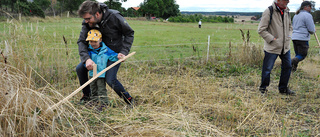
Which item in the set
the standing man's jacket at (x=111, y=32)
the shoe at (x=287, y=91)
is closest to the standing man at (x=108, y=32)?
the standing man's jacket at (x=111, y=32)

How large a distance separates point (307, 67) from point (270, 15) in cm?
297

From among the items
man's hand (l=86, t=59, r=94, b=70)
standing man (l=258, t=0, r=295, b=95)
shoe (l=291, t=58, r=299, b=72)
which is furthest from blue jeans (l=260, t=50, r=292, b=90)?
man's hand (l=86, t=59, r=94, b=70)

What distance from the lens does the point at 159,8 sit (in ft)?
217

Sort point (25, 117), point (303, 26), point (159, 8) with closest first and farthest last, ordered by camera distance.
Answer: point (25, 117)
point (303, 26)
point (159, 8)

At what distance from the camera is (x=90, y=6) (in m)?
2.84

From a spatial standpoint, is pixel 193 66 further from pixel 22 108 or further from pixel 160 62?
pixel 22 108

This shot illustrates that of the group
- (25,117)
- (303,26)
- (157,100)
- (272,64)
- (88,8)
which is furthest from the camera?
(303,26)

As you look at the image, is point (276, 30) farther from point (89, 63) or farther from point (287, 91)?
point (89, 63)

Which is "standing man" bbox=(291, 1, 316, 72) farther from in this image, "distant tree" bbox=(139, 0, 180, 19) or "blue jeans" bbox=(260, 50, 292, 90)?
"distant tree" bbox=(139, 0, 180, 19)

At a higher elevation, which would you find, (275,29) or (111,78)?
(275,29)

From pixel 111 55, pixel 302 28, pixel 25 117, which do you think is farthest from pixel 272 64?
pixel 25 117

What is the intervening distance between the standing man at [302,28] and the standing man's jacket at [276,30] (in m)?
1.51

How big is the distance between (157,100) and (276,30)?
85.7 inches

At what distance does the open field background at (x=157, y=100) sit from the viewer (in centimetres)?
223
